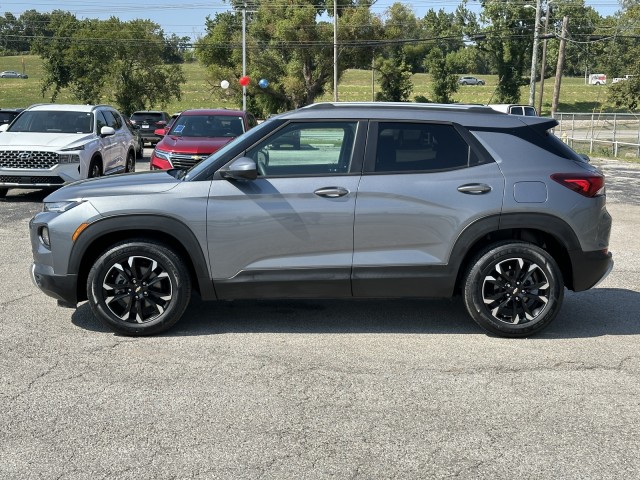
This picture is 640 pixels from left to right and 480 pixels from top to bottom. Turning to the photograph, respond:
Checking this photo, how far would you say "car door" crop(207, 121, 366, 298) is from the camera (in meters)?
5.82

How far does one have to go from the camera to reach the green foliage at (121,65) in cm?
5891

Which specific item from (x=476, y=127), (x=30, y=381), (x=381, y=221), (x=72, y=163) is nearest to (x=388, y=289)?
(x=381, y=221)

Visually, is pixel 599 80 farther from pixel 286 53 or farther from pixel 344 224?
pixel 344 224

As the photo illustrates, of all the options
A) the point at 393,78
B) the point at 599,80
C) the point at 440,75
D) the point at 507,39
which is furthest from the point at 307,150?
the point at 599,80

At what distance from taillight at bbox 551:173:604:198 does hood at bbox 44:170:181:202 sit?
2941mm

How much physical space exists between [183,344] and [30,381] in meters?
1.18

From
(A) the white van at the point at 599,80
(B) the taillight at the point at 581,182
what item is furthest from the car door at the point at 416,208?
(A) the white van at the point at 599,80

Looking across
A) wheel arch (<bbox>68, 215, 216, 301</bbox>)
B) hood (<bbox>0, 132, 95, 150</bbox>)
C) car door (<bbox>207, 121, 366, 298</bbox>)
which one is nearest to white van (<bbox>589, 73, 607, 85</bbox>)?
hood (<bbox>0, 132, 95, 150</bbox>)

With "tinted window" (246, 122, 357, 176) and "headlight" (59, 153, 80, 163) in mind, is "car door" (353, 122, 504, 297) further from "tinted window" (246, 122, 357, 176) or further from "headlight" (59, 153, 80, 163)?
"headlight" (59, 153, 80, 163)

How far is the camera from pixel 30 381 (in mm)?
4949

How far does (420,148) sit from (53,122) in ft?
36.2

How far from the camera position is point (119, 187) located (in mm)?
6039

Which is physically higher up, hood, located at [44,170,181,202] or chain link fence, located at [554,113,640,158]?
hood, located at [44,170,181,202]

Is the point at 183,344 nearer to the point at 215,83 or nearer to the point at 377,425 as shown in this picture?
the point at 377,425
